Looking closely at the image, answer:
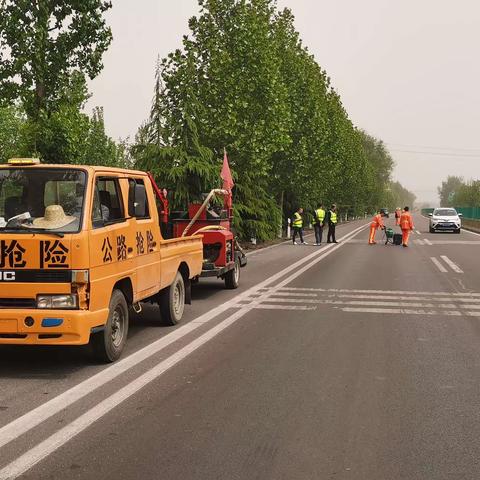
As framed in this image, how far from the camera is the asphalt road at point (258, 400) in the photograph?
399 centimetres

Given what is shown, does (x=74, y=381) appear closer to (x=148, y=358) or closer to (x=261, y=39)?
(x=148, y=358)

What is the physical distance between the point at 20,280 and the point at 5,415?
1.42m

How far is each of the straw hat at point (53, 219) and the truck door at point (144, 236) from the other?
3.18ft

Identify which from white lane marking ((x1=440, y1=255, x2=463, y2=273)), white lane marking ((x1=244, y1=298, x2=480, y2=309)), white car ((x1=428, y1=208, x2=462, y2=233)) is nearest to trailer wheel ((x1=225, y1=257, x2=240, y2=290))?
Result: white lane marking ((x1=244, y1=298, x2=480, y2=309))

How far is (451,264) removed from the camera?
1866 centimetres

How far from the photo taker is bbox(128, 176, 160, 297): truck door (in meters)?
7.00

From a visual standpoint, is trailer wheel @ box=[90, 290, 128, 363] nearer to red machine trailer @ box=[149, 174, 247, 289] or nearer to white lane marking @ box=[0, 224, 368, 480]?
white lane marking @ box=[0, 224, 368, 480]

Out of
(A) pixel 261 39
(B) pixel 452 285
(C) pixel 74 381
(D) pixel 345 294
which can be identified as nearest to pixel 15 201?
(C) pixel 74 381

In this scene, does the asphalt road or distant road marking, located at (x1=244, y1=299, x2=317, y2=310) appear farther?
distant road marking, located at (x1=244, y1=299, x2=317, y2=310)

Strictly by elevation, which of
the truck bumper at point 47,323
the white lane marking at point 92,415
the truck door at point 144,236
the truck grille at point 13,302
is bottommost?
the white lane marking at point 92,415

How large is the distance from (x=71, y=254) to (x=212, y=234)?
6.12 meters

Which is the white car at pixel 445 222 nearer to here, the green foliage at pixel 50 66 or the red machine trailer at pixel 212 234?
the green foliage at pixel 50 66

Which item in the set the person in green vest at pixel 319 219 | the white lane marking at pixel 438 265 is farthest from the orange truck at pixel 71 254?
the person in green vest at pixel 319 219

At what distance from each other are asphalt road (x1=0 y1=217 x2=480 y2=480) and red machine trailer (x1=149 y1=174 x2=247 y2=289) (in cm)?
178
